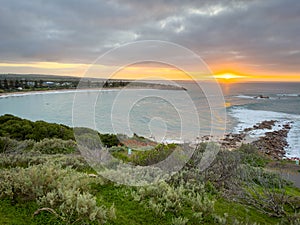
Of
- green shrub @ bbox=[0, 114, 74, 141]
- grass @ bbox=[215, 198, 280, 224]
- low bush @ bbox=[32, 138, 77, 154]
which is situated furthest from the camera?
green shrub @ bbox=[0, 114, 74, 141]

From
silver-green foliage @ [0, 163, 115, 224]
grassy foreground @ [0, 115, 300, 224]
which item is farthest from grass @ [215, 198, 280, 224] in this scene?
silver-green foliage @ [0, 163, 115, 224]

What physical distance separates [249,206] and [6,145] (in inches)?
344

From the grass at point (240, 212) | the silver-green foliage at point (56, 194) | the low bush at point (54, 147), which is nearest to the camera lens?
the silver-green foliage at point (56, 194)

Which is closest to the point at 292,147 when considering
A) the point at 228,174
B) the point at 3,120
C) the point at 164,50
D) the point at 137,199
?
the point at 228,174

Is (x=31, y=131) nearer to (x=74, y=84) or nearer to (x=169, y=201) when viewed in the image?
(x=169, y=201)

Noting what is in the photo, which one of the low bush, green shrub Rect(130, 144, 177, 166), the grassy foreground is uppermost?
the grassy foreground

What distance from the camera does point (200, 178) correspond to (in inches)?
201

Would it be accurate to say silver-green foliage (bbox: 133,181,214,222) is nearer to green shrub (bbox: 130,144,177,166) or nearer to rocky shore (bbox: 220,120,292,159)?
green shrub (bbox: 130,144,177,166)

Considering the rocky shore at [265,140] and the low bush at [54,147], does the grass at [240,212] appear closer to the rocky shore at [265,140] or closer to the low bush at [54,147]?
the low bush at [54,147]

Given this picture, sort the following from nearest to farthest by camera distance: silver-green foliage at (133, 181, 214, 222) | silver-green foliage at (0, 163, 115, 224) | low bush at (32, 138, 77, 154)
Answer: silver-green foliage at (0, 163, 115, 224) → silver-green foliage at (133, 181, 214, 222) → low bush at (32, 138, 77, 154)

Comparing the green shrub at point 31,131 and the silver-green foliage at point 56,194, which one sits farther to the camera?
the green shrub at point 31,131

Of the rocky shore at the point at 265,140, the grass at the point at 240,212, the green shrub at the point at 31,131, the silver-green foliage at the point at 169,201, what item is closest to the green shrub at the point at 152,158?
the silver-green foliage at the point at 169,201

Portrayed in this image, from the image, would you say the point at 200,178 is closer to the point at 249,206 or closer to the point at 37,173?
the point at 249,206

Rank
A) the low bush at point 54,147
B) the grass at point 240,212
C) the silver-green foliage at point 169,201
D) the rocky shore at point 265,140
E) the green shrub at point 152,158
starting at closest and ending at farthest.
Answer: the silver-green foliage at point 169,201
the grass at point 240,212
the green shrub at point 152,158
the low bush at point 54,147
the rocky shore at point 265,140
